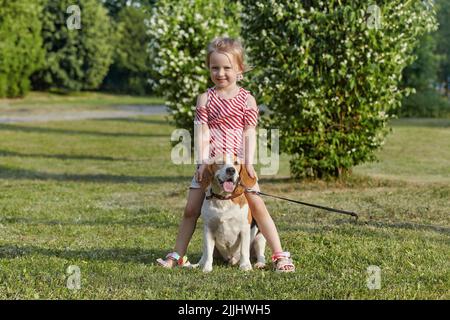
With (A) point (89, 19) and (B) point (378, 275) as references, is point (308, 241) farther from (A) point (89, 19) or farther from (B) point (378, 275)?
(A) point (89, 19)

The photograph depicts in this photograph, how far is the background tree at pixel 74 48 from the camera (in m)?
53.6

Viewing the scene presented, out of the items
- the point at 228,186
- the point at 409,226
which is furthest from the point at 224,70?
the point at 409,226

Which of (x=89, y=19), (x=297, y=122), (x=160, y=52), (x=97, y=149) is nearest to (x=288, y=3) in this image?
(x=297, y=122)

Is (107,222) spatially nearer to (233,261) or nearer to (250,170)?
(233,261)

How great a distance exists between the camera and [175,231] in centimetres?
838

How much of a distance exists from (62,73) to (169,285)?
173ft

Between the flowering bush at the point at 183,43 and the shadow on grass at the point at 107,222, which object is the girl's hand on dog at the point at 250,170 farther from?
the flowering bush at the point at 183,43

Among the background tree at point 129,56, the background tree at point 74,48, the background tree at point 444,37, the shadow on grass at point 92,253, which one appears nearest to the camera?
the shadow on grass at point 92,253

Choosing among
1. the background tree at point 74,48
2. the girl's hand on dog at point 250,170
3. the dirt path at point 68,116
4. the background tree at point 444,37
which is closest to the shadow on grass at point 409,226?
the girl's hand on dog at point 250,170

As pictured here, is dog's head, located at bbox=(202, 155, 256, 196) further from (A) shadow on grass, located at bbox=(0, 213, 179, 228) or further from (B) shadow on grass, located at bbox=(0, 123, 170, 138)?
(B) shadow on grass, located at bbox=(0, 123, 170, 138)

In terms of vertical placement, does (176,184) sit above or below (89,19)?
below

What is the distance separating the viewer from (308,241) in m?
7.47

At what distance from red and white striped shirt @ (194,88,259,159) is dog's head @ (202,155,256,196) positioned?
0.13 metres

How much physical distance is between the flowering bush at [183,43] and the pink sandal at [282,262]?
9137mm
